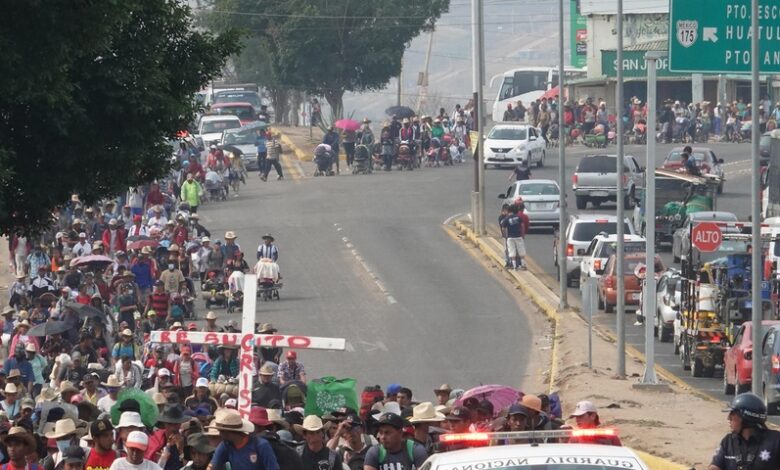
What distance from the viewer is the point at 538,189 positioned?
166ft

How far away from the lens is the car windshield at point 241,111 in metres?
75.8

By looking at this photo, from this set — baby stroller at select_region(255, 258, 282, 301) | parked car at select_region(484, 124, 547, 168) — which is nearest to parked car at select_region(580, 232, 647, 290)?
baby stroller at select_region(255, 258, 282, 301)

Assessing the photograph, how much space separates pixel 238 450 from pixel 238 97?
69008 mm

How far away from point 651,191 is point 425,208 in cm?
2358

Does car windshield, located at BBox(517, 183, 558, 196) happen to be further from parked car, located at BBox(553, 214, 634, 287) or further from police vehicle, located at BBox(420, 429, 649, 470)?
police vehicle, located at BBox(420, 429, 649, 470)

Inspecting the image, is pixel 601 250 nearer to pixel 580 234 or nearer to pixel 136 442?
pixel 580 234

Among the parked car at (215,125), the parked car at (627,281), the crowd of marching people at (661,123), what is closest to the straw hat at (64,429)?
the parked car at (627,281)

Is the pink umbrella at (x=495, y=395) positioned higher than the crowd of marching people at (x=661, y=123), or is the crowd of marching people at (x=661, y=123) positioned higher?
the pink umbrella at (x=495, y=395)

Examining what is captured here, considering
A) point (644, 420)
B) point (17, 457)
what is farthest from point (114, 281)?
point (17, 457)

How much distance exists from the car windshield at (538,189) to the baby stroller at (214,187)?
1025 centimetres

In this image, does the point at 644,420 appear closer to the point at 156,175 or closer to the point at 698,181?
the point at 156,175

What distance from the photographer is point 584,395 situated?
2931 centimetres

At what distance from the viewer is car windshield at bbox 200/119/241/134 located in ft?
224

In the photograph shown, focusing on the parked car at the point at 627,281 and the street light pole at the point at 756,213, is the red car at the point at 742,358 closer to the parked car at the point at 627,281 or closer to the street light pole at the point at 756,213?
the street light pole at the point at 756,213
